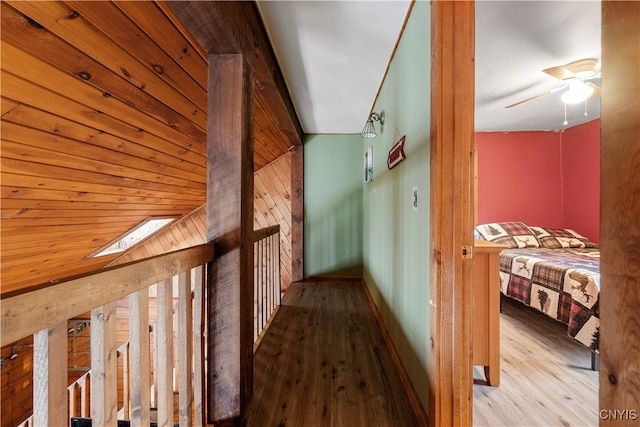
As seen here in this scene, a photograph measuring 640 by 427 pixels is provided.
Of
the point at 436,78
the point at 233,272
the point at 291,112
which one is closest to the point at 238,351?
the point at 233,272

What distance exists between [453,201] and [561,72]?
80.9 inches

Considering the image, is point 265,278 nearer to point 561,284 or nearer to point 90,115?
point 90,115

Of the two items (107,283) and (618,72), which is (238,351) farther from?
(618,72)

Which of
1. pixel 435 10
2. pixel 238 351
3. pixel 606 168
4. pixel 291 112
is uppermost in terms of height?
pixel 291 112

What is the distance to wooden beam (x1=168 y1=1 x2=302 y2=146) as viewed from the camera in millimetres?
1045

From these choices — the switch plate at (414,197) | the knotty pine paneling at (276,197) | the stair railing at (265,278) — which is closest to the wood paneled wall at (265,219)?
the knotty pine paneling at (276,197)

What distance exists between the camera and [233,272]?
51.3 inches

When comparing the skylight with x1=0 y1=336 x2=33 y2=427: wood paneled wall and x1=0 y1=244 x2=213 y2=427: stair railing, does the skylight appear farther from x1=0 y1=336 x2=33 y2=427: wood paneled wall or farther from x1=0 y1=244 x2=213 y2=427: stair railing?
x1=0 y1=244 x2=213 y2=427: stair railing

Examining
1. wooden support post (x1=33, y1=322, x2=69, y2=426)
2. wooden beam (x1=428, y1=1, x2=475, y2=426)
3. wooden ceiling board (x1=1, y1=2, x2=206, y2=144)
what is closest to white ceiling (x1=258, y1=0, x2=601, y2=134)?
wooden beam (x1=428, y1=1, x2=475, y2=426)

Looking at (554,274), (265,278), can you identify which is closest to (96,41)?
(265,278)

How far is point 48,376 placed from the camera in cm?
60

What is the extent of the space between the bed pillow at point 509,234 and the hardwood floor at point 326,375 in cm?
199

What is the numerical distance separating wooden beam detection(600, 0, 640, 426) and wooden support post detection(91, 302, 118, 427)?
1.12m

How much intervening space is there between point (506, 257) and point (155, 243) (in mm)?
4843
